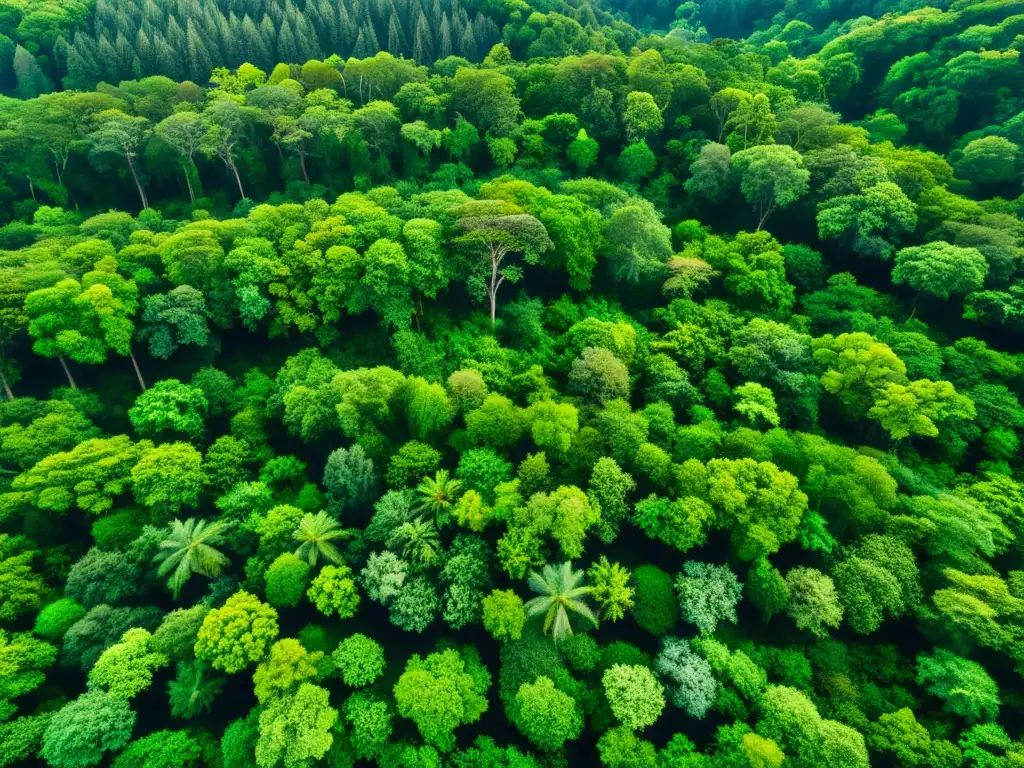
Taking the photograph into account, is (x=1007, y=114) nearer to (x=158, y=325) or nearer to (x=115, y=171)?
(x=158, y=325)

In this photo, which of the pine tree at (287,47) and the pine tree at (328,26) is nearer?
the pine tree at (287,47)

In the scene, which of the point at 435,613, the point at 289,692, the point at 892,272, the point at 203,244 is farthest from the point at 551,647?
the point at 892,272

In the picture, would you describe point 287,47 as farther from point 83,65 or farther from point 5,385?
point 5,385

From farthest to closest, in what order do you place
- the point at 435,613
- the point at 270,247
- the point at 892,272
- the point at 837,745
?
1. the point at 892,272
2. the point at 270,247
3. the point at 435,613
4. the point at 837,745

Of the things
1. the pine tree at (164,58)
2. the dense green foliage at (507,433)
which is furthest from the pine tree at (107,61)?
the dense green foliage at (507,433)

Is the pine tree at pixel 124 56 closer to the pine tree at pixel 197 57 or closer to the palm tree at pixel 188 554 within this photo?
the pine tree at pixel 197 57

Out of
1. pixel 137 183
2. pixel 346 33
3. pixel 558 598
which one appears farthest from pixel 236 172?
pixel 558 598
